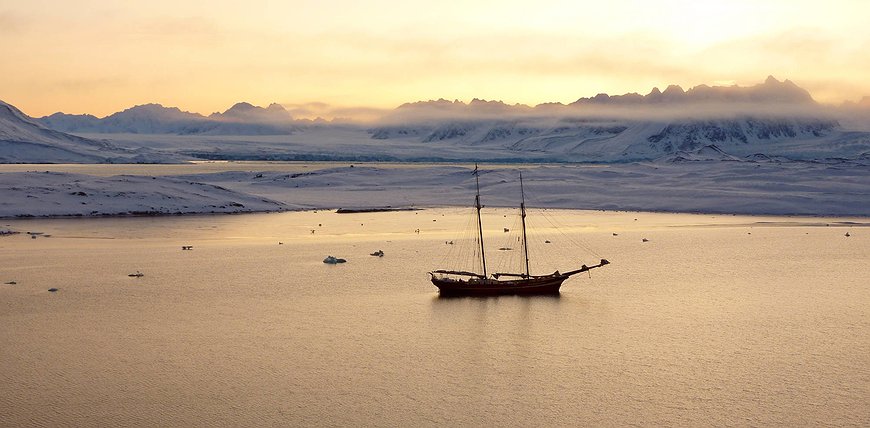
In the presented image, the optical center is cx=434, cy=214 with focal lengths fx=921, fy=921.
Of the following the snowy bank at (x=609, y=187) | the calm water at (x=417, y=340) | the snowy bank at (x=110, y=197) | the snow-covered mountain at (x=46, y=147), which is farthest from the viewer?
the snow-covered mountain at (x=46, y=147)

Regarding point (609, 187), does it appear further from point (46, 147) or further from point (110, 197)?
point (46, 147)

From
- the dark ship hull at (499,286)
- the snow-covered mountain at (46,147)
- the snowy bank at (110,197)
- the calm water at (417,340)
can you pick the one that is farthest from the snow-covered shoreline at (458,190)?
the snow-covered mountain at (46,147)

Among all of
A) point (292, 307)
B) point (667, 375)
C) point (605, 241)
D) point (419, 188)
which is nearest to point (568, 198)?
point (419, 188)

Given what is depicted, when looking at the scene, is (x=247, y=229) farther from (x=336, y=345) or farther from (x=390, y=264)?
(x=336, y=345)

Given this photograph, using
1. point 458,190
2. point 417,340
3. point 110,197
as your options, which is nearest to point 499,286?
point 417,340

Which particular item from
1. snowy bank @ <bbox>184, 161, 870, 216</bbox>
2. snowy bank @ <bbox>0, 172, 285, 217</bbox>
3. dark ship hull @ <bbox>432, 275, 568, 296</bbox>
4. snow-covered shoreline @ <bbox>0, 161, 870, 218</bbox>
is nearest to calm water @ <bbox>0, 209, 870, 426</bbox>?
dark ship hull @ <bbox>432, 275, 568, 296</bbox>

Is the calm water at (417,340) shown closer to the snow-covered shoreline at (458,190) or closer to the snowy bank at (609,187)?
the snow-covered shoreline at (458,190)
